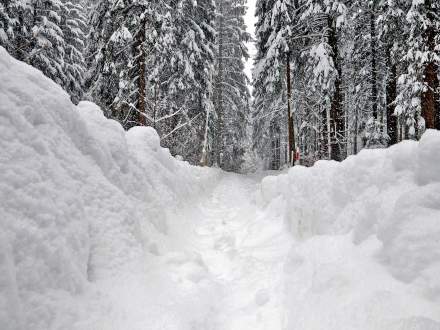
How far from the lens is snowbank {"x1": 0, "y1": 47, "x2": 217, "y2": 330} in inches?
69.1

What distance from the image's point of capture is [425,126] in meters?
11.5

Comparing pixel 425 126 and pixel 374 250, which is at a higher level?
pixel 425 126

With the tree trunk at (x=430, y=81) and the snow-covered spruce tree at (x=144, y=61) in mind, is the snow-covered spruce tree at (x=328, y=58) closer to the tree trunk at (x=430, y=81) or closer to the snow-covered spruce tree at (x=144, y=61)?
the tree trunk at (x=430, y=81)

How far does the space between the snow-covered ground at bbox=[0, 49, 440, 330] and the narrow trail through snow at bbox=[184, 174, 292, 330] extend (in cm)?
2

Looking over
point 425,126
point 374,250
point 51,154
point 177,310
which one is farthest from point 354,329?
point 425,126

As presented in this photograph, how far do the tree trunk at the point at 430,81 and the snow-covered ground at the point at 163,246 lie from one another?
9.20m

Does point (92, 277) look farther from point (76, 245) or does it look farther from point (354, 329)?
point (354, 329)

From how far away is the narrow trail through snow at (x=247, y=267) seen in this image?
288 cm

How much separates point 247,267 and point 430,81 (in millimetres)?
11054

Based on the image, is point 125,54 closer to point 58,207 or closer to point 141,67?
point 141,67

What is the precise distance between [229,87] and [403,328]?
26891mm

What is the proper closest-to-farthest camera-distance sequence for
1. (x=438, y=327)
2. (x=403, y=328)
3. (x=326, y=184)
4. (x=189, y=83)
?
(x=438, y=327)
(x=403, y=328)
(x=326, y=184)
(x=189, y=83)

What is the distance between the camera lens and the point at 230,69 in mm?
27406

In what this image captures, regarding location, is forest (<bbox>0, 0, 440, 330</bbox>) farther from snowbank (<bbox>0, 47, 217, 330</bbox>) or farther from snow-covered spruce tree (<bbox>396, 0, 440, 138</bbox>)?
snow-covered spruce tree (<bbox>396, 0, 440, 138</bbox>)
